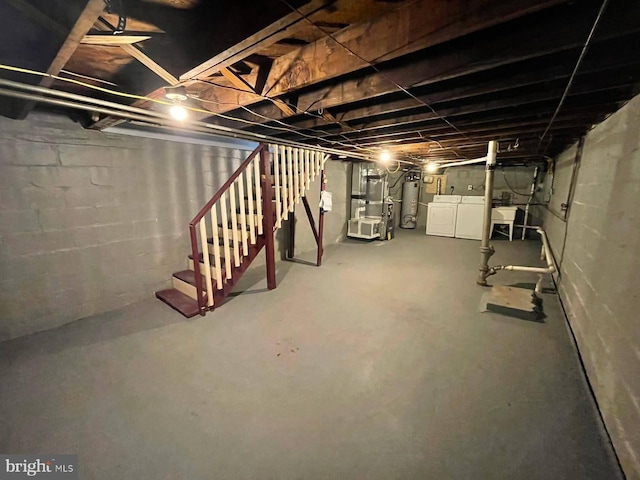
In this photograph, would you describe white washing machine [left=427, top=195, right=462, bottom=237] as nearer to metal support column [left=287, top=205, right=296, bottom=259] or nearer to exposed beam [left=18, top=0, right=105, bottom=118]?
metal support column [left=287, top=205, right=296, bottom=259]

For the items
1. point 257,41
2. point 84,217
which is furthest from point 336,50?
point 84,217

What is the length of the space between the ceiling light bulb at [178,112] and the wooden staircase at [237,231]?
812 mm

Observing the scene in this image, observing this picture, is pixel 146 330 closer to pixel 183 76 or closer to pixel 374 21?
pixel 183 76

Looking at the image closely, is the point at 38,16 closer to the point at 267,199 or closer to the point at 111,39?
the point at 111,39

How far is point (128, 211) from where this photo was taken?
2936 millimetres

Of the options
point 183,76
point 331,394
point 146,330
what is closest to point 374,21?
point 183,76

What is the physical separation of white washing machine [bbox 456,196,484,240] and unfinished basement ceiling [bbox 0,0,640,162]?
4455mm

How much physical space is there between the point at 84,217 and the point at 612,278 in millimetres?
4307

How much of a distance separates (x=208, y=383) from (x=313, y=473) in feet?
3.10

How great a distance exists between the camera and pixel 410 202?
26.8ft

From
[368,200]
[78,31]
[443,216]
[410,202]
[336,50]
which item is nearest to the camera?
[78,31]

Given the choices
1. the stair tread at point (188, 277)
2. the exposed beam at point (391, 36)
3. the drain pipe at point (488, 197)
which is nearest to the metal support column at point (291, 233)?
the stair tread at point (188, 277)

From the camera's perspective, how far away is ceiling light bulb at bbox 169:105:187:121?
83.4 inches

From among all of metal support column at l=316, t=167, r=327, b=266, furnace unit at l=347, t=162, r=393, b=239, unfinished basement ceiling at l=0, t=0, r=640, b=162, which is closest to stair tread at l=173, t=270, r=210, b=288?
unfinished basement ceiling at l=0, t=0, r=640, b=162
